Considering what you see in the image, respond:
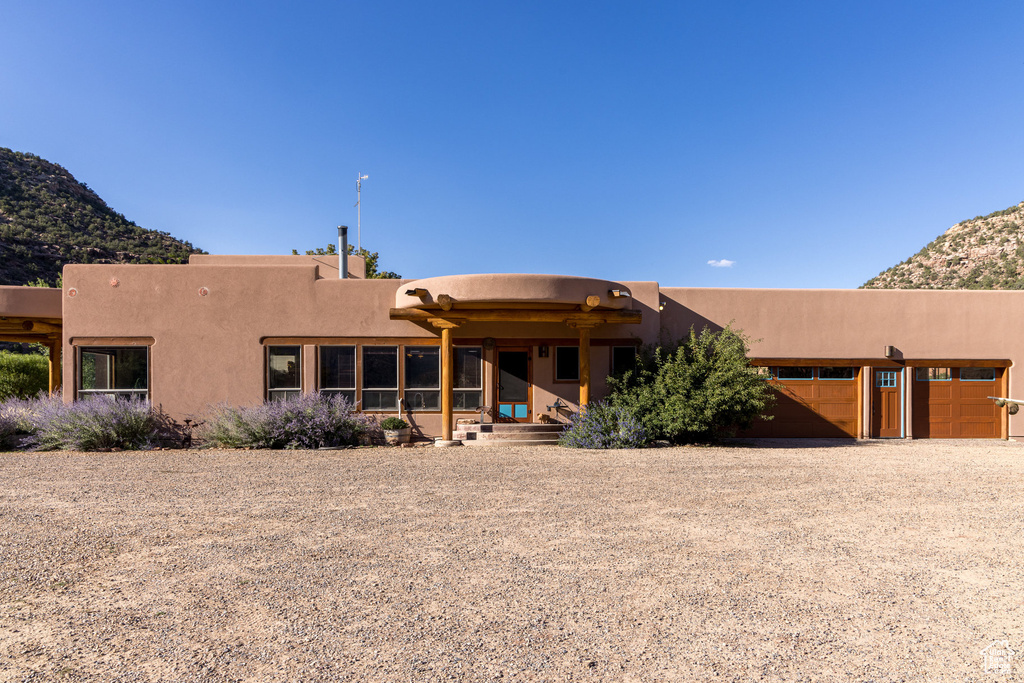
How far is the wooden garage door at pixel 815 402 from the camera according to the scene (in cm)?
1547

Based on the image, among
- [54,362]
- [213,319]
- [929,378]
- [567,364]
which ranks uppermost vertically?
[213,319]

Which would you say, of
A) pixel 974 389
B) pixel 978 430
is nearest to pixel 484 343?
pixel 974 389

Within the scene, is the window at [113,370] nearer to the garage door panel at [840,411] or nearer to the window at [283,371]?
the window at [283,371]

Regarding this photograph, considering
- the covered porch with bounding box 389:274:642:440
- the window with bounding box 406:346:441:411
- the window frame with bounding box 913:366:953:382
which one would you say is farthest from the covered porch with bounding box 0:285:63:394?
the window frame with bounding box 913:366:953:382

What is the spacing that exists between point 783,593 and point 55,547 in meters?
5.90

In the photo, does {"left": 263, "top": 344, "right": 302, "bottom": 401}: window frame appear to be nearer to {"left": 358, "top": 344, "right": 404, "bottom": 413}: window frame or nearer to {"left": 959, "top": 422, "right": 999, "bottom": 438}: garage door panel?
{"left": 358, "top": 344, "right": 404, "bottom": 413}: window frame

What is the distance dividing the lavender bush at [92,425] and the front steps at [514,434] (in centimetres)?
658

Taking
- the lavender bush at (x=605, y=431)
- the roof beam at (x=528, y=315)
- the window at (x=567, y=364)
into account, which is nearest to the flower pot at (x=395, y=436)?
the roof beam at (x=528, y=315)

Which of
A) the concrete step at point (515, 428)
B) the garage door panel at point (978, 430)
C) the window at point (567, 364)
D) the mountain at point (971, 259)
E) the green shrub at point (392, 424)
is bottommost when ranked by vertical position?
the garage door panel at point (978, 430)

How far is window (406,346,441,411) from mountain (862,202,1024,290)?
3886 centimetres

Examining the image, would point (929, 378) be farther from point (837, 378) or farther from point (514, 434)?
point (514, 434)

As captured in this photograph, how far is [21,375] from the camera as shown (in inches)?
869

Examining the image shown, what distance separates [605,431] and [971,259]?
46.2 metres

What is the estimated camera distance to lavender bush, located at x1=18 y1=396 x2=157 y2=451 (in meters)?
12.5
